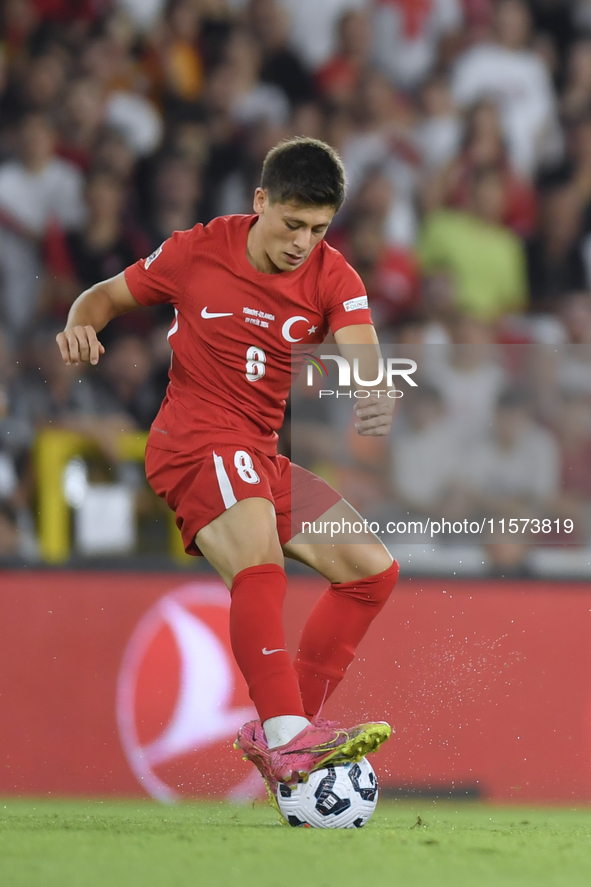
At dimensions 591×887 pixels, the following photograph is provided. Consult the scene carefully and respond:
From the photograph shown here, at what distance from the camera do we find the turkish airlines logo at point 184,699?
5031mm

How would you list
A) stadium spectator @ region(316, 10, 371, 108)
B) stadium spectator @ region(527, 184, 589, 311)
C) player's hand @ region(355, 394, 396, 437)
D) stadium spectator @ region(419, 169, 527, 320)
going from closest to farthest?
player's hand @ region(355, 394, 396, 437)
stadium spectator @ region(419, 169, 527, 320)
stadium spectator @ region(527, 184, 589, 311)
stadium spectator @ region(316, 10, 371, 108)

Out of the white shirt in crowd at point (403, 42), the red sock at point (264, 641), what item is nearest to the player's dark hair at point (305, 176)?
the red sock at point (264, 641)

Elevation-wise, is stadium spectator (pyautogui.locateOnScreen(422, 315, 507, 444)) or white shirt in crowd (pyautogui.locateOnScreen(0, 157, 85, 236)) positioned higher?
white shirt in crowd (pyautogui.locateOnScreen(0, 157, 85, 236))

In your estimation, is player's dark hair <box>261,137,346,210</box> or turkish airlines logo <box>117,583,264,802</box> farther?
turkish airlines logo <box>117,583,264,802</box>


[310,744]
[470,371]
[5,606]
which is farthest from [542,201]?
[310,744]

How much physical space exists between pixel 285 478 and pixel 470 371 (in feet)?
9.13

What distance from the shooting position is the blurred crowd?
655 cm

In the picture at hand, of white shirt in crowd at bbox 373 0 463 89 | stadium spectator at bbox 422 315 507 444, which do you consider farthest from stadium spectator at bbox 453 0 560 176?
stadium spectator at bbox 422 315 507 444

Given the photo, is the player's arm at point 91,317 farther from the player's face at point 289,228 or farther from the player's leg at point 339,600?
the player's leg at point 339,600

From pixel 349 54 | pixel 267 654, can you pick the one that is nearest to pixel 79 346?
pixel 267 654

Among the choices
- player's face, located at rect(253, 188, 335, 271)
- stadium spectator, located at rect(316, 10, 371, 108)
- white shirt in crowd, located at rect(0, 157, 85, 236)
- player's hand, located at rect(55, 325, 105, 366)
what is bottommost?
player's hand, located at rect(55, 325, 105, 366)

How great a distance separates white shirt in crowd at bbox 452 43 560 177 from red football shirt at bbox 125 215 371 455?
475 cm

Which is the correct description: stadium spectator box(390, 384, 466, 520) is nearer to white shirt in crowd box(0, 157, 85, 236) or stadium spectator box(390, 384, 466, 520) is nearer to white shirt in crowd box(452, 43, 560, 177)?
white shirt in crowd box(0, 157, 85, 236)

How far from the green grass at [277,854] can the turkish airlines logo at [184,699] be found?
1.21 meters
